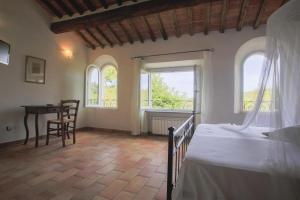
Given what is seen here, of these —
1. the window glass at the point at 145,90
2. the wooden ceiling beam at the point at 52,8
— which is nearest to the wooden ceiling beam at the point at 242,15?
the window glass at the point at 145,90

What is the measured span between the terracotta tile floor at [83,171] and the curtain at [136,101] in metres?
0.93

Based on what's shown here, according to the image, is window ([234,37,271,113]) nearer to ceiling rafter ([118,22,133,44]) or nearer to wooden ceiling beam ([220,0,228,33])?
wooden ceiling beam ([220,0,228,33])

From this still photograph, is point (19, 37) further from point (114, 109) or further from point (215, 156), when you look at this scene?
point (215, 156)

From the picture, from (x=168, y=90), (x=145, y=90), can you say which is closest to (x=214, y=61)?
(x=168, y=90)

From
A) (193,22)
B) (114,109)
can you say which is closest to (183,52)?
(193,22)

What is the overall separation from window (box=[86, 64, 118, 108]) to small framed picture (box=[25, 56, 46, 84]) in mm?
1480

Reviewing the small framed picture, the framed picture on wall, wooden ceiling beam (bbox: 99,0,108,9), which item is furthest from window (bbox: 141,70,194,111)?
the framed picture on wall

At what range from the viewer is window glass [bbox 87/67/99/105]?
5480mm

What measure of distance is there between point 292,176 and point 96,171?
82.9 inches

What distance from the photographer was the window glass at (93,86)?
5480mm

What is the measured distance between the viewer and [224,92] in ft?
12.9

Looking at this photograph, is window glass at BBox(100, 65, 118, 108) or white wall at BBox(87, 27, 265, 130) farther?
window glass at BBox(100, 65, 118, 108)

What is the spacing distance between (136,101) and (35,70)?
2351 mm

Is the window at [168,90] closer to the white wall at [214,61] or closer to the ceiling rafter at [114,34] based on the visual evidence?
the white wall at [214,61]
